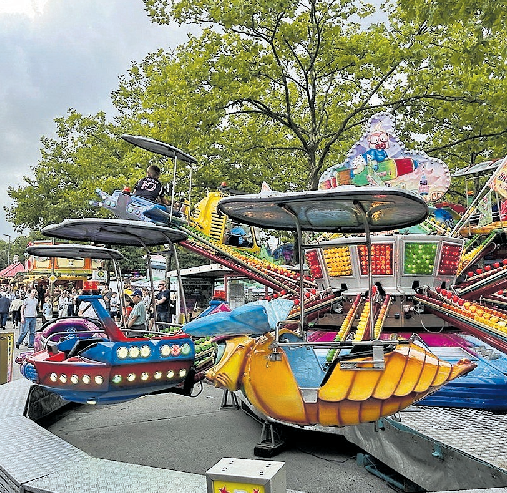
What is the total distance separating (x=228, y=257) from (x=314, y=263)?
106 inches

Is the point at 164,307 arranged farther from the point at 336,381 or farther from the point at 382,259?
the point at 336,381

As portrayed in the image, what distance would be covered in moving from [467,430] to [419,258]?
3312 millimetres

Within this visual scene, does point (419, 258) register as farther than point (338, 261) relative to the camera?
No

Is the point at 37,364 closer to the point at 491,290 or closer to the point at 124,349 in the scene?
the point at 124,349

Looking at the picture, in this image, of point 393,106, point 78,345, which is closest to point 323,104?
point 393,106

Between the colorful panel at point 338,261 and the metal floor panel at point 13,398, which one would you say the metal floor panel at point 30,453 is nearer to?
the metal floor panel at point 13,398

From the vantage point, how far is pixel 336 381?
15.2 ft

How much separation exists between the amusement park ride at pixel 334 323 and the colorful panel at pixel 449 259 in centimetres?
2

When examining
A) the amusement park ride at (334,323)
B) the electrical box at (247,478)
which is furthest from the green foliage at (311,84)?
the electrical box at (247,478)

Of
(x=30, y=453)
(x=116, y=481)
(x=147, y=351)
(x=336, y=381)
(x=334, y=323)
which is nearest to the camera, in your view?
(x=116, y=481)

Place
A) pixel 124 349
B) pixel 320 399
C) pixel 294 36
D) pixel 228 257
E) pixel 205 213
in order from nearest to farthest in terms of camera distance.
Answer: pixel 320 399 → pixel 124 349 → pixel 228 257 → pixel 205 213 → pixel 294 36


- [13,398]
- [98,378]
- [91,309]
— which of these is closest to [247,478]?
[98,378]

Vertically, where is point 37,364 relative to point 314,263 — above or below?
below

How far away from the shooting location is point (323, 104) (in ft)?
56.3
